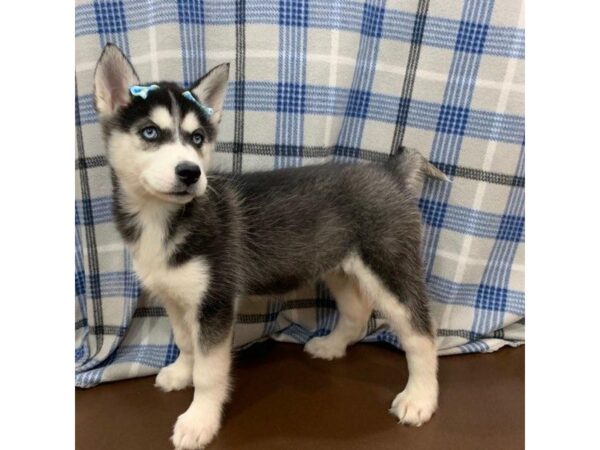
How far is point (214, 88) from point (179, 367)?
1317mm

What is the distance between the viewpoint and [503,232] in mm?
2658

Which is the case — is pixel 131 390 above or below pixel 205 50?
below

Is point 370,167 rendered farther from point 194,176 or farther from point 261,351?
point 261,351

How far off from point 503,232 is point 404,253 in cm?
72

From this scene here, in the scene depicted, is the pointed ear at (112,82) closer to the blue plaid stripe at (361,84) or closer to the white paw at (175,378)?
the blue plaid stripe at (361,84)

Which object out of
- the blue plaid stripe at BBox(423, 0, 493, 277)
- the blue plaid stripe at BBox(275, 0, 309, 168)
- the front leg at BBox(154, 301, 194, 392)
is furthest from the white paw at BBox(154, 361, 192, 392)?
the blue plaid stripe at BBox(423, 0, 493, 277)

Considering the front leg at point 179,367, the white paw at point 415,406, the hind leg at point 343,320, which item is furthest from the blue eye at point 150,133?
the white paw at point 415,406

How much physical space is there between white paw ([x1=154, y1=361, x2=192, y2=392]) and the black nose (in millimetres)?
1113

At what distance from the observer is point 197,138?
1.93 m

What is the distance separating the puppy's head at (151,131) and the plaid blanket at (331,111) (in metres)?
0.46

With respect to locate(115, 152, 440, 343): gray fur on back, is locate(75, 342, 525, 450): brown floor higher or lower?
lower

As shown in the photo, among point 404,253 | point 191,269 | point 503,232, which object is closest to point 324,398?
point 404,253

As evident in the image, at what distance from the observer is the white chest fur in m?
1.99

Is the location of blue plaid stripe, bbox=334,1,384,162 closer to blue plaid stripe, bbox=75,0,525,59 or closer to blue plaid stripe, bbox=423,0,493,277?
blue plaid stripe, bbox=75,0,525,59
